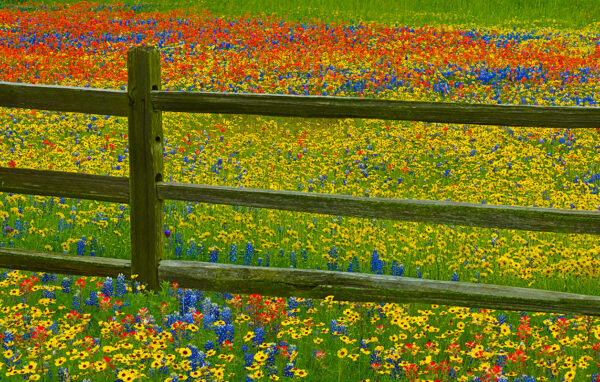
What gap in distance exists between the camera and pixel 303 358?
4.74m

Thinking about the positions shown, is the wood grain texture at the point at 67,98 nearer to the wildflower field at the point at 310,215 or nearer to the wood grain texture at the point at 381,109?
the wood grain texture at the point at 381,109

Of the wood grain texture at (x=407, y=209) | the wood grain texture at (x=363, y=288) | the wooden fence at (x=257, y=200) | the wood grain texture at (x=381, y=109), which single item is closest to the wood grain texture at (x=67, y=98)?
the wooden fence at (x=257, y=200)

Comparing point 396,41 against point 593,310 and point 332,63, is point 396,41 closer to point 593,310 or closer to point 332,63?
point 332,63

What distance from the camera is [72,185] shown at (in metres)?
5.59

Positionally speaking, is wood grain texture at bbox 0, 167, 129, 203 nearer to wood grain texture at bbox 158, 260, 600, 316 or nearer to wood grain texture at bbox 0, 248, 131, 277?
wood grain texture at bbox 0, 248, 131, 277

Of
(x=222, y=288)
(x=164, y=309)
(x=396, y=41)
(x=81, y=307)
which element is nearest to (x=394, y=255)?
(x=222, y=288)

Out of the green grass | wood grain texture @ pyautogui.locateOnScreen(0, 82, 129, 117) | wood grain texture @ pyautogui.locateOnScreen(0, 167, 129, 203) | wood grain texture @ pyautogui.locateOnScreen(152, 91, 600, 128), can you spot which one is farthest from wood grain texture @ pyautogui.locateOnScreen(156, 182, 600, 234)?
the green grass

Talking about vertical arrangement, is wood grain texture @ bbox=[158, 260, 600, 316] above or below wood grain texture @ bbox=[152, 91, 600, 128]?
below

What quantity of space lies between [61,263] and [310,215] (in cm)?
308

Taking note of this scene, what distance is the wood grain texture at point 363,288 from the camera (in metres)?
4.95

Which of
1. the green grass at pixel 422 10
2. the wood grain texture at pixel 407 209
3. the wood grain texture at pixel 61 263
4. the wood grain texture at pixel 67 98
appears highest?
the green grass at pixel 422 10

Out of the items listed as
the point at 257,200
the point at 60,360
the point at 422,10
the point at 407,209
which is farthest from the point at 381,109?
the point at 422,10

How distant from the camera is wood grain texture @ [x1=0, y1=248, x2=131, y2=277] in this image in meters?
5.68

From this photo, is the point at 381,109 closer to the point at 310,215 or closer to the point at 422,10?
the point at 310,215
